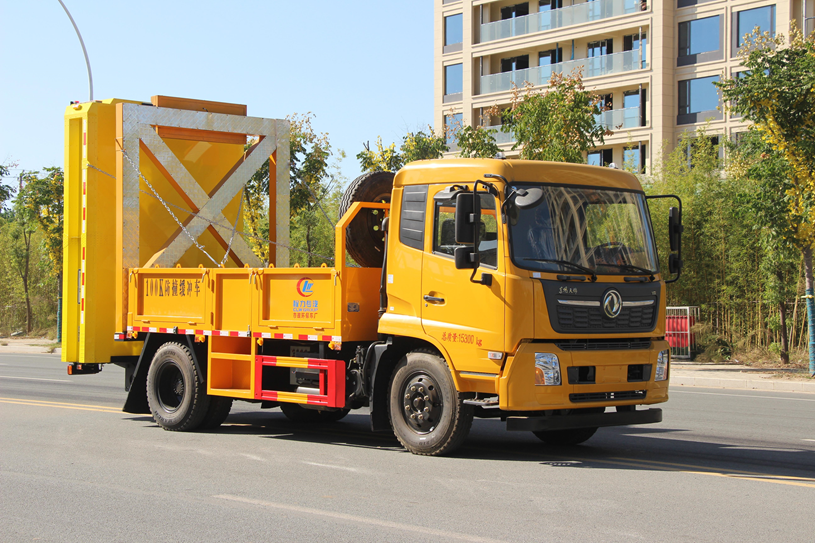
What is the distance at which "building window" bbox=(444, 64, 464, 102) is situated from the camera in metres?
48.2

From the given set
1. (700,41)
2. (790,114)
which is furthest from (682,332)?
(700,41)

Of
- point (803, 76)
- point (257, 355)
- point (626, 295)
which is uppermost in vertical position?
point (803, 76)

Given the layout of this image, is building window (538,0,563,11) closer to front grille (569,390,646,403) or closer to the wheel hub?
front grille (569,390,646,403)

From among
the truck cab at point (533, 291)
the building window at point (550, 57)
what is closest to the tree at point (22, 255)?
the building window at point (550, 57)

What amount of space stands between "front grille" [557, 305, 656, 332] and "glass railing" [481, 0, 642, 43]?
36.0 metres

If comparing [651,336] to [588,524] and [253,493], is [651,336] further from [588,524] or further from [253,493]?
[253,493]

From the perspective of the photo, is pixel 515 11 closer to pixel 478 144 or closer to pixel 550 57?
pixel 550 57

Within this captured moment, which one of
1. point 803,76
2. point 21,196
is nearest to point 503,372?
point 803,76

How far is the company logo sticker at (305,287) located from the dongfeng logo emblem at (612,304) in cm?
321

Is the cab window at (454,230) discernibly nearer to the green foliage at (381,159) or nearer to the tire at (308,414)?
the tire at (308,414)

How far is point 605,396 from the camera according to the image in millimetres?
8453

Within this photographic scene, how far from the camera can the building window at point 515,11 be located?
4653 cm

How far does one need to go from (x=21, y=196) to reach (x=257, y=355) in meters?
24.2

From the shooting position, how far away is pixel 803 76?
698 inches
